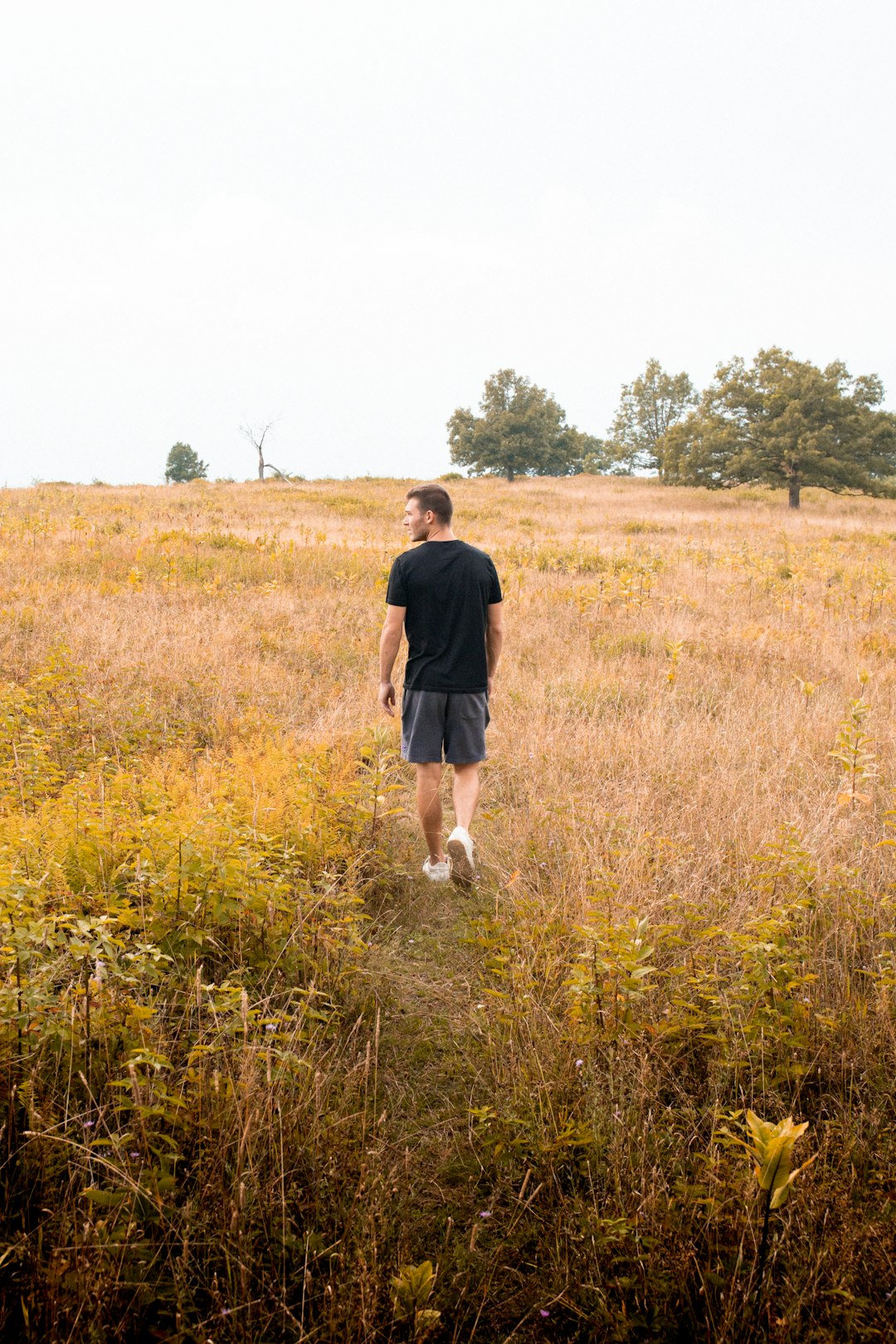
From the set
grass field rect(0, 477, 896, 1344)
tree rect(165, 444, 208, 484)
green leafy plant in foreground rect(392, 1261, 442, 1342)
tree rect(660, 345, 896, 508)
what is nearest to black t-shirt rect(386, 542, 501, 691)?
grass field rect(0, 477, 896, 1344)

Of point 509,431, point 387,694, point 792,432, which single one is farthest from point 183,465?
point 387,694

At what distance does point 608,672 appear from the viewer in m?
8.40

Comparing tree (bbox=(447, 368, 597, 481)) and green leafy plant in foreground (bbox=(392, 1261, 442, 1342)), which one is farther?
tree (bbox=(447, 368, 597, 481))

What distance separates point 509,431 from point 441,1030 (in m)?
48.6

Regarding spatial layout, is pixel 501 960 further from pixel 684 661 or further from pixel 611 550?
pixel 611 550

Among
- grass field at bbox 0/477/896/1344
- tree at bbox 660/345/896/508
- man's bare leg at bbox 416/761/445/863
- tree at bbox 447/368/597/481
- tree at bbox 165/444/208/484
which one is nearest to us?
grass field at bbox 0/477/896/1344

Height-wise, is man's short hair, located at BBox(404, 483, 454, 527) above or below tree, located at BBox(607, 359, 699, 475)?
below

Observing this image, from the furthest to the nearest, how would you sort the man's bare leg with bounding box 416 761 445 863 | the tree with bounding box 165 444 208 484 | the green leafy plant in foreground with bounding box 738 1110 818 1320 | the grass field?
the tree with bounding box 165 444 208 484, the man's bare leg with bounding box 416 761 445 863, the grass field, the green leafy plant in foreground with bounding box 738 1110 818 1320

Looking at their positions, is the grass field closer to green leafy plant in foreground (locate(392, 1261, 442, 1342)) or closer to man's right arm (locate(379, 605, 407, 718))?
green leafy plant in foreground (locate(392, 1261, 442, 1342))

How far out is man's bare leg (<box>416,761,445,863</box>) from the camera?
441 centimetres

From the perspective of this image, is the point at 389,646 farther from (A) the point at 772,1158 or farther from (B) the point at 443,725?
(A) the point at 772,1158

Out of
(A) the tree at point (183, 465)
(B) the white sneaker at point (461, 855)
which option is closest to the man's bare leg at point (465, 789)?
(B) the white sneaker at point (461, 855)

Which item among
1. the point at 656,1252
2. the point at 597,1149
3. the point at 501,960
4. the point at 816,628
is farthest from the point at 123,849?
the point at 816,628

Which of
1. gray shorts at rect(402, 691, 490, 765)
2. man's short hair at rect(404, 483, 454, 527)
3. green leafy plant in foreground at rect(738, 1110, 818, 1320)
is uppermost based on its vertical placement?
man's short hair at rect(404, 483, 454, 527)
